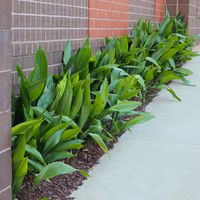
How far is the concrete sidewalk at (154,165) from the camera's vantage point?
12.2 feet

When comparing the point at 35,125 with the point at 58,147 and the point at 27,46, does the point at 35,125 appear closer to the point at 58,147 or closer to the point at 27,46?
the point at 58,147

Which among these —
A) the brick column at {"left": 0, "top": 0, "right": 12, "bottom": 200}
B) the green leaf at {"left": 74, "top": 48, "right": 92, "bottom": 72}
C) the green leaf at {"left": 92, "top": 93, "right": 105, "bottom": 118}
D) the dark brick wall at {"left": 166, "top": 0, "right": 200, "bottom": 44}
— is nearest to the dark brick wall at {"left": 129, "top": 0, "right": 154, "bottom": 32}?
the dark brick wall at {"left": 166, "top": 0, "right": 200, "bottom": 44}

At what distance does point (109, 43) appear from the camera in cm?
682

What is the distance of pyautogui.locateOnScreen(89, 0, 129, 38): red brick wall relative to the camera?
6.68 metres

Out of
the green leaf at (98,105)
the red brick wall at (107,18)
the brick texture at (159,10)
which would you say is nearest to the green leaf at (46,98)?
the green leaf at (98,105)

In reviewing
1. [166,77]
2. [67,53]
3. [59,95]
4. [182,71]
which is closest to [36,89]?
[59,95]

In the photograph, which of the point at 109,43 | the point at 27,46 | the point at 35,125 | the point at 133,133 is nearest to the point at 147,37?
the point at 109,43

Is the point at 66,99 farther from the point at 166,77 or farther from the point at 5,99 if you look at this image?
the point at 166,77

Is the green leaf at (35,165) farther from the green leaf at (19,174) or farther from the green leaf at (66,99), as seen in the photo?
the green leaf at (66,99)

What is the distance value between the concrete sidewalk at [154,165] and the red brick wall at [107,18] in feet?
4.30

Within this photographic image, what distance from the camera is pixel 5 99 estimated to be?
2.86 meters

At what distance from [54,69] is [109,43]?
1630mm

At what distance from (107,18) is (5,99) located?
4.69 metres

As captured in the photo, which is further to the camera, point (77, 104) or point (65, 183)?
point (77, 104)
